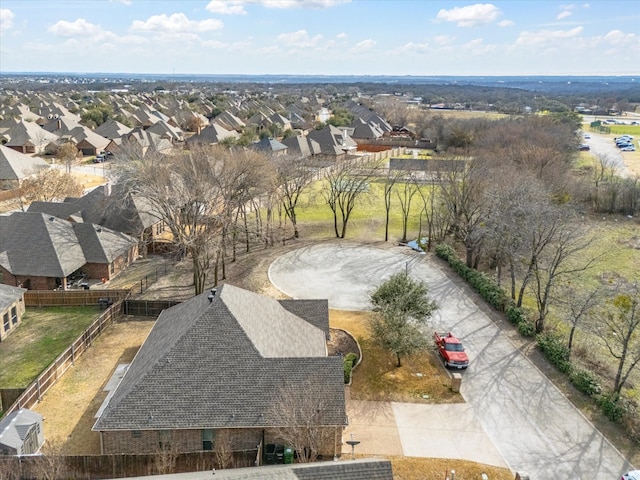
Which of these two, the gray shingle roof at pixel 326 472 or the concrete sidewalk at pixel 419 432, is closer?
the gray shingle roof at pixel 326 472

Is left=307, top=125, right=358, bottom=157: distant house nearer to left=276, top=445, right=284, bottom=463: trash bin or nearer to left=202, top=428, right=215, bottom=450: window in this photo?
left=202, top=428, right=215, bottom=450: window

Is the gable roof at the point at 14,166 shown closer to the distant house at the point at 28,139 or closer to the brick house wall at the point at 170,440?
the distant house at the point at 28,139

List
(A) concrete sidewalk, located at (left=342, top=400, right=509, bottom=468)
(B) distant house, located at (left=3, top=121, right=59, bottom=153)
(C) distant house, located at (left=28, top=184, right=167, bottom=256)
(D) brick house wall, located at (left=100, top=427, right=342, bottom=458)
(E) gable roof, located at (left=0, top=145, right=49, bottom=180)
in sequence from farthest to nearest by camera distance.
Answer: (B) distant house, located at (left=3, top=121, right=59, bottom=153) < (E) gable roof, located at (left=0, top=145, right=49, bottom=180) < (C) distant house, located at (left=28, top=184, right=167, bottom=256) < (A) concrete sidewalk, located at (left=342, top=400, right=509, bottom=468) < (D) brick house wall, located at (left=100, top=427, right=342, bottom=458)

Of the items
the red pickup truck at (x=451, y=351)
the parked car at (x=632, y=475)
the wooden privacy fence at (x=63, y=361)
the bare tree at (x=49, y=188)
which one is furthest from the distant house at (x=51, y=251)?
the parked car at (x=632, y=475)

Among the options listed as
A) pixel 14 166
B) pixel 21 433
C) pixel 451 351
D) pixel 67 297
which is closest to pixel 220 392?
pixel 21 433

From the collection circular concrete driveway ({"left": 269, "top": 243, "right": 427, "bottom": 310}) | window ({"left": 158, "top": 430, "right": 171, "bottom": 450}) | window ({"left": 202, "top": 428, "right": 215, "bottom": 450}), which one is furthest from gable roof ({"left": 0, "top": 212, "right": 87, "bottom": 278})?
window ({"left": 202, "top": 428, "right": 215, "bottom": 450})

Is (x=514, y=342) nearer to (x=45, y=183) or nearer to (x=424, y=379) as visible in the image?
(x=424, y=379)
